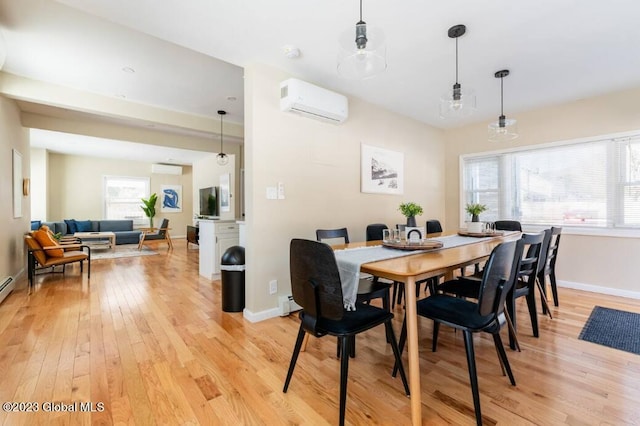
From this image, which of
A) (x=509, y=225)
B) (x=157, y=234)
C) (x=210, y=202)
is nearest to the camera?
(x=509, y=225)

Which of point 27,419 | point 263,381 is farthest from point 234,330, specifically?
point 27,419

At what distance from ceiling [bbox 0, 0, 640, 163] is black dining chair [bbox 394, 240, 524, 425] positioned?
159 centimetres

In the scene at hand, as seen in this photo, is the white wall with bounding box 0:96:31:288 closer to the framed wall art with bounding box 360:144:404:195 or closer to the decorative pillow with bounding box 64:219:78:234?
the decorative pillow with bounding box 64:219:78:234

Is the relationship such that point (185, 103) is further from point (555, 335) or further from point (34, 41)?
point (555, 335)

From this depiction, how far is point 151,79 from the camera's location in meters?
3.46

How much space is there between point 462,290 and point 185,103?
4.38 meters

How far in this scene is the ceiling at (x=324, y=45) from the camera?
207 centimetres

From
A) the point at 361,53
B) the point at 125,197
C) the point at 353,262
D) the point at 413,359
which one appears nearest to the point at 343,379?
the point at 413,359

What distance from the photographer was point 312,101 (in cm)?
293

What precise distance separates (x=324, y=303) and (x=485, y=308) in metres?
0.82

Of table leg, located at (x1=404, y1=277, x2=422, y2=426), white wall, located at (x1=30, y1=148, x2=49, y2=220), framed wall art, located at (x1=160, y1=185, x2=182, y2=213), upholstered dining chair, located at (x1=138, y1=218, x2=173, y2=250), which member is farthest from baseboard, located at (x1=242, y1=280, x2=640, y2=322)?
framed wall art, located at (x1=160, y1=185, x2=182, y2=213)

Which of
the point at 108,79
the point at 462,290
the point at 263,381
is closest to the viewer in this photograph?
the point at 263,381

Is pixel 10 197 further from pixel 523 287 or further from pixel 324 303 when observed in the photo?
pixel 523 287

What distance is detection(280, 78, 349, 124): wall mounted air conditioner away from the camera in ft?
9.16
